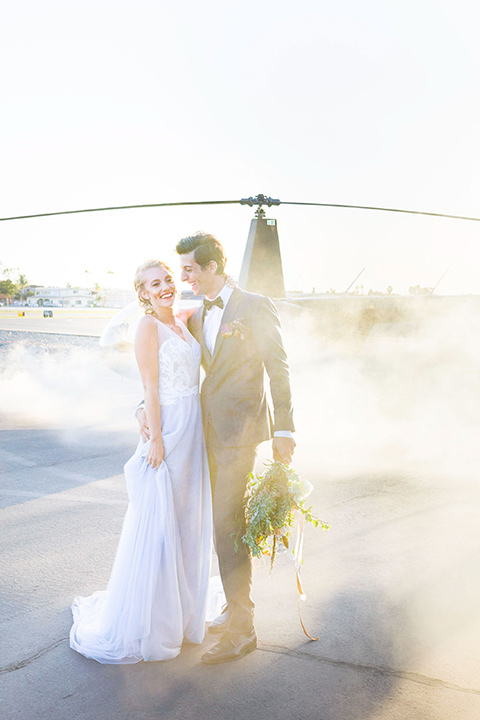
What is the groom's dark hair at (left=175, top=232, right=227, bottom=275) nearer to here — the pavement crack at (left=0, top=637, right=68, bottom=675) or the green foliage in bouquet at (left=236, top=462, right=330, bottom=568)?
the green foliage in bouquet at (left=236, top=462, right=330, bottom=568)

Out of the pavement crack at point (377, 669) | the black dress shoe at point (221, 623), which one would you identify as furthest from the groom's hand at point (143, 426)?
the pavement crack at point (377, 669)

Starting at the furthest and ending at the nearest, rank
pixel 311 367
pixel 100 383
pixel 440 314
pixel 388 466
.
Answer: pixel 440 314 < pixel 311 367 < pixel 100 383 < pixel 388 466

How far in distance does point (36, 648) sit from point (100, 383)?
1192 cm

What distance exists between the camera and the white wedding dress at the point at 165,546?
111 inches

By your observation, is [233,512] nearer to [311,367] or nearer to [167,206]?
[167,206]

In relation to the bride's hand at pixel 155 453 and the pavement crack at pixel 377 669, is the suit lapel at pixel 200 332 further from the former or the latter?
the pavement crack at pixel 377 669

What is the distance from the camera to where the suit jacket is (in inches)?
115

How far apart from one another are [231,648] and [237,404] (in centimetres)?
117

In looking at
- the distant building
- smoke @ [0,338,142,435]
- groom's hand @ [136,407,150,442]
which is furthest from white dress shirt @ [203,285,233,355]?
the distant building

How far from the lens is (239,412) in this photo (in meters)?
2.91

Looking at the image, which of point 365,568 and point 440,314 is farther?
point 440,314

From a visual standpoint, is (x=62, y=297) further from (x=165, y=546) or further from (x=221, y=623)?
(x=165, y=546)

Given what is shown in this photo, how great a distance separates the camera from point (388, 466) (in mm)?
6422

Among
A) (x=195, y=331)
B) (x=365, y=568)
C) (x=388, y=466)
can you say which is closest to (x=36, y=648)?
(x=195, y=331)
